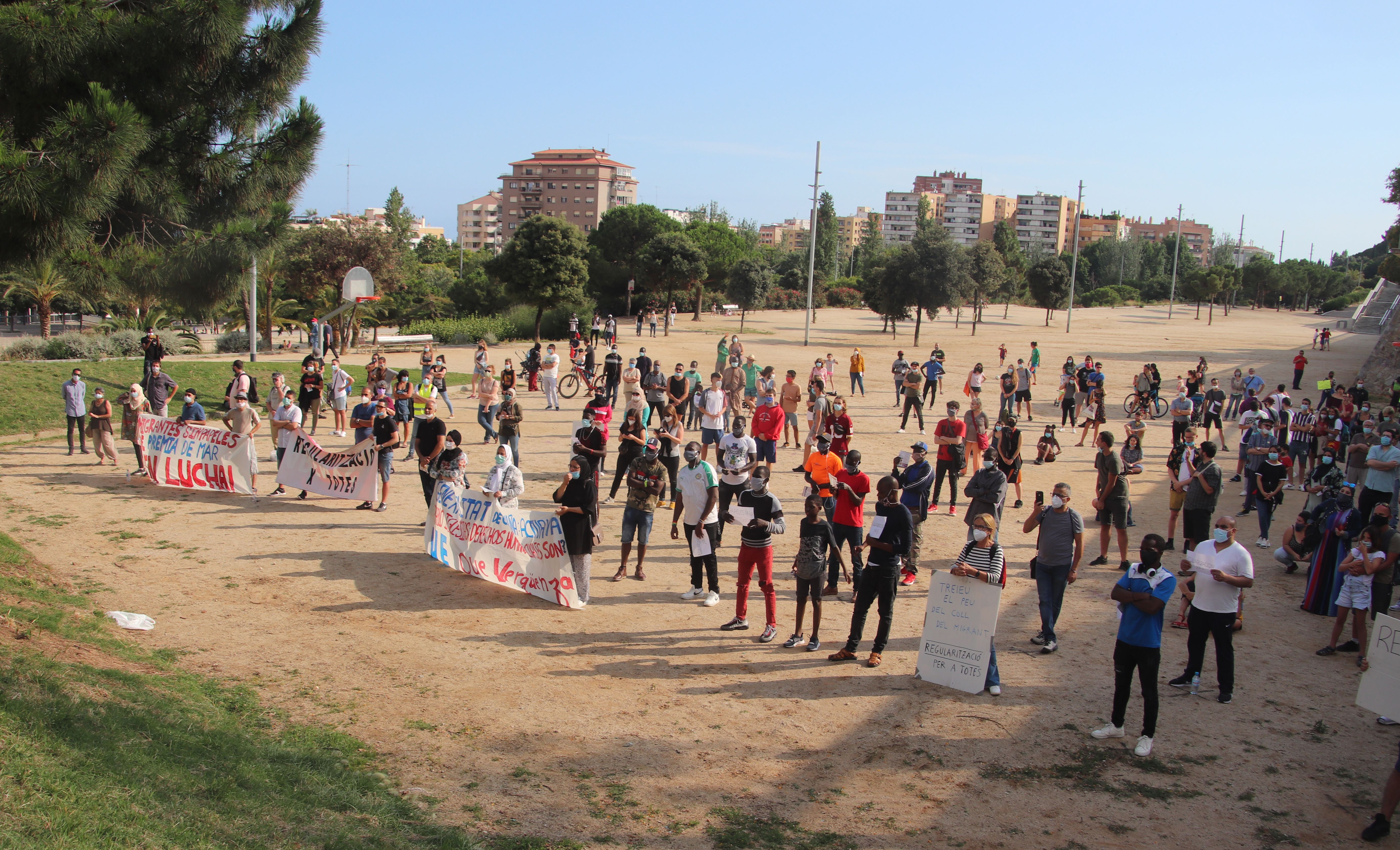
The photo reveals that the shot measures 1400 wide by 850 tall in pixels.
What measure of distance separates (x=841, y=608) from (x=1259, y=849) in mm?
5017

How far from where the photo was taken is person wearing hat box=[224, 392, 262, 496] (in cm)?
1471

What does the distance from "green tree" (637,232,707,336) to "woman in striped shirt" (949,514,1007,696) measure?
154 ft

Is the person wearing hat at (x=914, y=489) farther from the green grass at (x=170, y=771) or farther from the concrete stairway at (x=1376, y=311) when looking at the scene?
the concrete stairway at (x=1376, y=311)

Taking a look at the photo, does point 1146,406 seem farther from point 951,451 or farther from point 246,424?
point 246,424

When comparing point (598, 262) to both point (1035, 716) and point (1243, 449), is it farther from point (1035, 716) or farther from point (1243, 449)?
point (1035, 716)

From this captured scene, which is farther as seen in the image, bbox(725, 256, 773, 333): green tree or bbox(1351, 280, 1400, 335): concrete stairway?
bbox(1351, 280, 1400, 335): concrete stairway

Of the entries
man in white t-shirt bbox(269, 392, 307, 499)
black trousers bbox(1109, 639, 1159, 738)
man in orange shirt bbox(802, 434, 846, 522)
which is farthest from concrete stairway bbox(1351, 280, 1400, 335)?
man in white t-shirt bbox(269, 392, 307, 499)

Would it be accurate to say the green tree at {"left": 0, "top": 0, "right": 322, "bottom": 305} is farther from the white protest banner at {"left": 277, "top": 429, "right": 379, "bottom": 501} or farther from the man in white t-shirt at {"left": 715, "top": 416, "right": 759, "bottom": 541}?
the man in white t-shirt at {"left": 715, "top": 416, "right": 759, "bottom": 541}

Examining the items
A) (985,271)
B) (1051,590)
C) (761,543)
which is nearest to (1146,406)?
(1051,590)

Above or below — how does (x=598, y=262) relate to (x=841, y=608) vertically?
above

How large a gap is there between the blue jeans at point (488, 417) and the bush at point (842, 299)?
70.1m

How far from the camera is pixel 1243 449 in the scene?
16.8 metres

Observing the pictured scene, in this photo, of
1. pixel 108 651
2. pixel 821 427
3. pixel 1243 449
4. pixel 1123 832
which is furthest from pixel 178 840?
pixel 1243 449

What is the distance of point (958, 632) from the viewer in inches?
333
